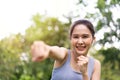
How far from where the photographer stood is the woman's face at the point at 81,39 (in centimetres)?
227

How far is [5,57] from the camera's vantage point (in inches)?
567

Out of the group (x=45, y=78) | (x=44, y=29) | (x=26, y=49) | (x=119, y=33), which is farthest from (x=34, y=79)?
(x=119, y=33)

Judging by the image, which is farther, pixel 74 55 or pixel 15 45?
A: pixel 15 45

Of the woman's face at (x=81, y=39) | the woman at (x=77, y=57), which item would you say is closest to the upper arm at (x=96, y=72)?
the woman at (x=77, y=57)

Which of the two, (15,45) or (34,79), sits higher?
(15,45)

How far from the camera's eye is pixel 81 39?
2283 millimetres

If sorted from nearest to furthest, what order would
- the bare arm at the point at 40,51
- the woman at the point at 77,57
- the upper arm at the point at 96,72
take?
the bare arm at the point at 40,51
the woman at the point at 77,57
the upper arm at the point at 96,72

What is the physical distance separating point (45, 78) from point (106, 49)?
3933 mm

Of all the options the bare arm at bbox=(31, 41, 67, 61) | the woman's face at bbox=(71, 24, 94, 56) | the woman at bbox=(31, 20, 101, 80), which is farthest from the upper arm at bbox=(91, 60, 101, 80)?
the bare arm at bbox=(31, 41, 67, 61)

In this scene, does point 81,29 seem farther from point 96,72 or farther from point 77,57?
Answer: point 96,72

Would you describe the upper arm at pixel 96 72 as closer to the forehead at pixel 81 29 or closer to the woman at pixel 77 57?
the woman at pixel 77 57

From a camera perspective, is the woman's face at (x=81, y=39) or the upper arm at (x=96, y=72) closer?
the woman's face at (x=81, y=39)

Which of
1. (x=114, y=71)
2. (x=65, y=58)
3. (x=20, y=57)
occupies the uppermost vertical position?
(x=65, y=58)

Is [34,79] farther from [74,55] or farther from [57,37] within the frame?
[74,55]
